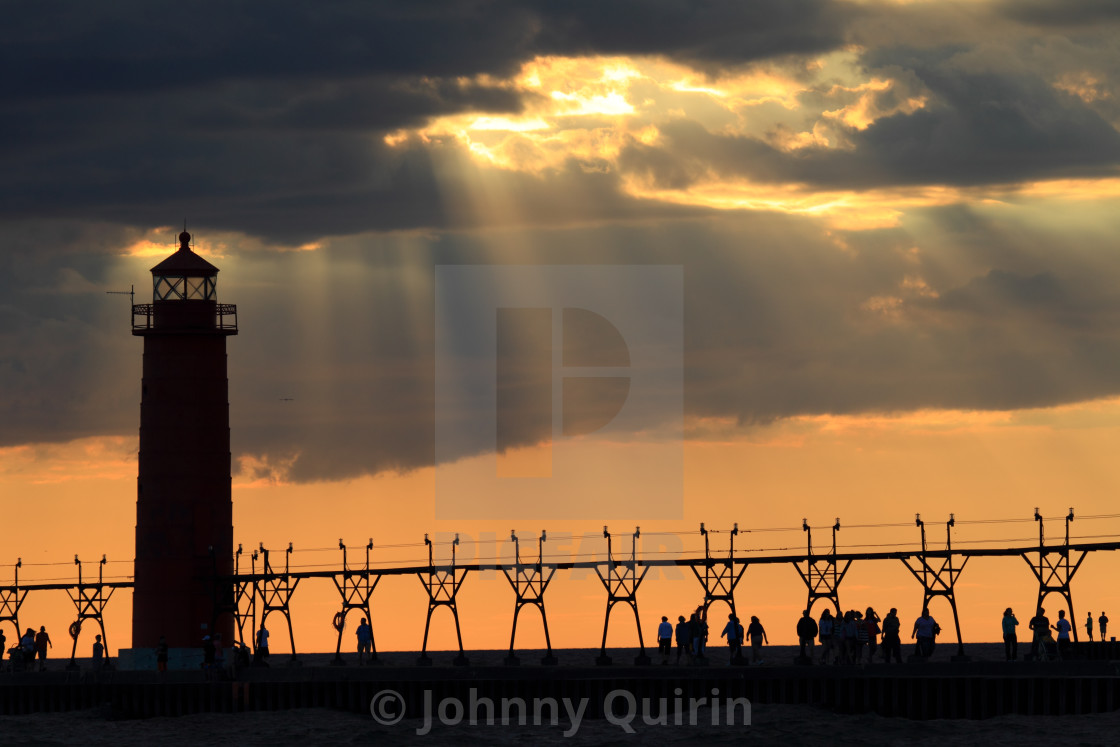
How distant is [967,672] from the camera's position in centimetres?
5628

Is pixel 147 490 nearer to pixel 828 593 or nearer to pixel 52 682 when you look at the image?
pixel 52 682

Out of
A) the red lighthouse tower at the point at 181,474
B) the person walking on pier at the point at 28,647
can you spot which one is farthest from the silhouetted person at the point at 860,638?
the person walking on pier at the point at 28,647

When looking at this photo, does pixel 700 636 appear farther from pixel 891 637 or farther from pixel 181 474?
pixel 181 474

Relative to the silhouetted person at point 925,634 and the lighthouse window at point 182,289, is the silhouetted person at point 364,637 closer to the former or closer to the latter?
the lighthouse window at point 182,289

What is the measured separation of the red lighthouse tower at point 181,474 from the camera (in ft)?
230

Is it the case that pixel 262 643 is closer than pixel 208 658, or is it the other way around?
pixel 208 658

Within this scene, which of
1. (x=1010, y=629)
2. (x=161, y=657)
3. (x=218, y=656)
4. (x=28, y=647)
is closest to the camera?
(x=1010, y=629)

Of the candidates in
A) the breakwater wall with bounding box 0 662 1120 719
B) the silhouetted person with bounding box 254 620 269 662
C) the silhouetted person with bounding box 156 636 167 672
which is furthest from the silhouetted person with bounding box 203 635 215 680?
the silhouetted person with bounding box 254 620 269 662

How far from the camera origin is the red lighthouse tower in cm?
7025

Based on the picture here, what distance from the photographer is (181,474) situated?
7006 cm

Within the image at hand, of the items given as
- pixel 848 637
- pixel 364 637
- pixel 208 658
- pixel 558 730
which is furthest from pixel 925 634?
pixel 208 658

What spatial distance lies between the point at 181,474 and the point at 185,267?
27.4ft

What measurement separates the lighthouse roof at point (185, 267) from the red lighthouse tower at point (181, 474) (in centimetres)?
119

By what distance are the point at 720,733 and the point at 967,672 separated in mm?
7774
